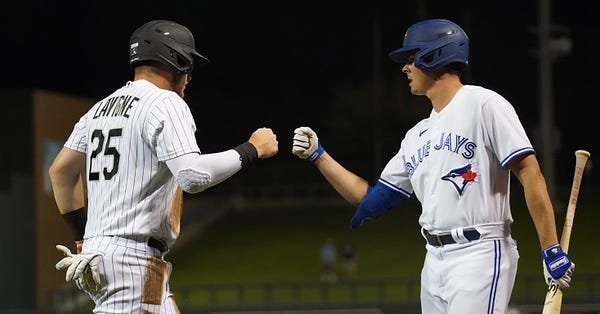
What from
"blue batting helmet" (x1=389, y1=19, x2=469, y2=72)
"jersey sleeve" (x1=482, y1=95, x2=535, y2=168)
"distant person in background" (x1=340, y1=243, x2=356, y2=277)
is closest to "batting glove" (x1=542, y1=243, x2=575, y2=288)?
"jersey sleeve" (x1=482, y1=95, x2=535, y2=168)

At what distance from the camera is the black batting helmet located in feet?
11.6

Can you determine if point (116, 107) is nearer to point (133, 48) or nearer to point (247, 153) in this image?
point (133, 48)

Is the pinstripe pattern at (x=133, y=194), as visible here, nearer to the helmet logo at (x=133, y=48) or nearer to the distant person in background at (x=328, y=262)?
the helmet logo at (x=133, y=48)

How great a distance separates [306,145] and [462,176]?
2.85 ft

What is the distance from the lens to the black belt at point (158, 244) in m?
3.47

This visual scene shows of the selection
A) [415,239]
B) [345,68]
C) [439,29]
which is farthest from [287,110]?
[439,29]

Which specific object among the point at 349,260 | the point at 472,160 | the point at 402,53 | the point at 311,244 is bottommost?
the point at 349,260

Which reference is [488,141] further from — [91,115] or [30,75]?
[30,75]

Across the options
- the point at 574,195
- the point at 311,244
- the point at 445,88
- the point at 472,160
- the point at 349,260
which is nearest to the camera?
the point at 472,160

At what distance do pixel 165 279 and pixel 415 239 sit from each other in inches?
745

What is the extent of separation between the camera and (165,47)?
3523 millimetres

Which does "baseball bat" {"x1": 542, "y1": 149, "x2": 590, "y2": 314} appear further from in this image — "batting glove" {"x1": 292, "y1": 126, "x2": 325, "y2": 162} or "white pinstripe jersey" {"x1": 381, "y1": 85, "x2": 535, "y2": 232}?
"batting glove" {"x1": 292, "y1": 126, "x2": 325, "y2": 162}

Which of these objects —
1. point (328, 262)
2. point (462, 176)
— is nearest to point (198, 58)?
point (462, 176)

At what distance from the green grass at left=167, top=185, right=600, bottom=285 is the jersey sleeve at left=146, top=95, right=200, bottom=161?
14.4 metres
